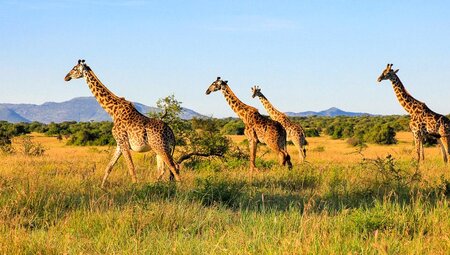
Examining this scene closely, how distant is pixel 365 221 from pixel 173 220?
7.54 ft

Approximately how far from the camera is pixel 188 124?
18.1 metres

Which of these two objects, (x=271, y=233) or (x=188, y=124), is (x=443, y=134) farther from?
(x=271, y=233)

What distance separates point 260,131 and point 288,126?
324 centimetres

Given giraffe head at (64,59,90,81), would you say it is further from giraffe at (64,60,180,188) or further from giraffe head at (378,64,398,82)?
giraffe head at (378,64,398,82)

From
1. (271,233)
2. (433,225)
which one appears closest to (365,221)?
(433,225)

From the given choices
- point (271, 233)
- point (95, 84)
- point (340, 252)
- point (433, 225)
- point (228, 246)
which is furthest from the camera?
point (95, 84)

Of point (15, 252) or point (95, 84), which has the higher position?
point (95, 84)

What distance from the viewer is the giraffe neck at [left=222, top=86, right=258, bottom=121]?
613 inches

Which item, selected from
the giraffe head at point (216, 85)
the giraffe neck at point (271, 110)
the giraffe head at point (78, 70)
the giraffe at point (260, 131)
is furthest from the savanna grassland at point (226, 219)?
the giraffe neck at point (271, 110)

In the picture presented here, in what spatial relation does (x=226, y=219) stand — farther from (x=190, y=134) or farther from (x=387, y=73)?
(x=387, y=73)

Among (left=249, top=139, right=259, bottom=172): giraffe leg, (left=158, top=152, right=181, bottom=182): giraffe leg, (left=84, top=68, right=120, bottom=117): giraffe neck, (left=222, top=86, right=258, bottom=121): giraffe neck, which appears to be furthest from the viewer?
(left=222, top=86, right=258, bottom=121): giraffe neck

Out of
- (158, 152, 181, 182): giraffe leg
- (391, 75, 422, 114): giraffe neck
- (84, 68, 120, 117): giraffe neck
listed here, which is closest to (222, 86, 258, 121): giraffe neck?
(84, 68, 120, 117): giraffe neck

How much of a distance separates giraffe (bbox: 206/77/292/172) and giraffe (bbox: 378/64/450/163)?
5331 millimetres

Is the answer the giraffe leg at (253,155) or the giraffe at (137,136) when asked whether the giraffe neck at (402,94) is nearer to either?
the giraffe leg at (253,155)
